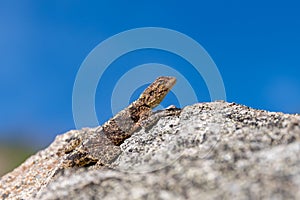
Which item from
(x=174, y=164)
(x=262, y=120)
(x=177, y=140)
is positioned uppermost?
(x=262, y=120)

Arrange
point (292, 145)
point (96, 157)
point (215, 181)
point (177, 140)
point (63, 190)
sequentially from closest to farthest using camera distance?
point (215, 181) → point (292, 145) → point (63, 190) → point (177, 140) → point (96, 157)

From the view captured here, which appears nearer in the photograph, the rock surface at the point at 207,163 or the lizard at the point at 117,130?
the rock surface at the point at 207,163

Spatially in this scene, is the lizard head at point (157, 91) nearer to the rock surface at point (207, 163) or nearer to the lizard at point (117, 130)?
the lizard at point (117, 130)

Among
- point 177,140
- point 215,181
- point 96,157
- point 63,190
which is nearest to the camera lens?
point 215,181

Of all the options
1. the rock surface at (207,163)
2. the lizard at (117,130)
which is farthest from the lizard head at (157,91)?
the rock surface at (207,163)

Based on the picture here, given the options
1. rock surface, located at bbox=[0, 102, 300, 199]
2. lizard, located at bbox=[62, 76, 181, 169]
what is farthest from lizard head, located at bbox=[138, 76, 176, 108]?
rock surface, located at bbox=[0, 102, 300, 199]

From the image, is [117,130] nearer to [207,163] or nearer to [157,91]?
[157,91]

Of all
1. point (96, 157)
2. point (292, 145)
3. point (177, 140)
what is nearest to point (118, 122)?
point (96, 157)

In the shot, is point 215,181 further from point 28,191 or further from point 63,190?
point 28,191
